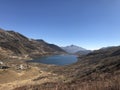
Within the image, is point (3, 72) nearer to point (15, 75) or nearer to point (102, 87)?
point (15, 75)

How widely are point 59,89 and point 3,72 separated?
61300 millimetres

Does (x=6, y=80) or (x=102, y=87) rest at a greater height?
(x=102, y=87)

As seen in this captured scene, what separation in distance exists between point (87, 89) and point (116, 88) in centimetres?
77

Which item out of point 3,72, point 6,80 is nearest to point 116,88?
point 6,80

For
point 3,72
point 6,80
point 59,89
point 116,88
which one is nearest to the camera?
point 116,88

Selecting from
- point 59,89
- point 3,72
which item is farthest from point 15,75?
point 59,89

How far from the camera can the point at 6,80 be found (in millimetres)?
57219

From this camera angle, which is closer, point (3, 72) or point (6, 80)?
point (6, 80)

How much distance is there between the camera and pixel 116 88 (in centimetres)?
480

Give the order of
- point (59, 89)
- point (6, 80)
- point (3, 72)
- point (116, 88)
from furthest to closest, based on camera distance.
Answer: point (3, 72), point (6, 80), point (59, 89), point (116, 88)

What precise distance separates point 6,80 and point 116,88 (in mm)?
56351

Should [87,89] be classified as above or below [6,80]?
above

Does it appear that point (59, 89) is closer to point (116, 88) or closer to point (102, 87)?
point (102, 87)

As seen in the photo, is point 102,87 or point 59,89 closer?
point 102,87
